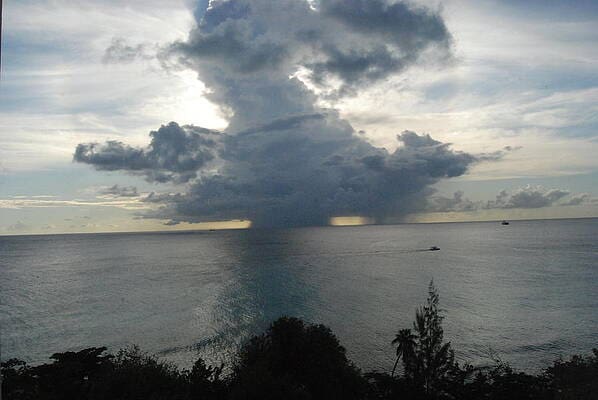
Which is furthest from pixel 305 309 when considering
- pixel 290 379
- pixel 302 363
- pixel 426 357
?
pixel 290 379

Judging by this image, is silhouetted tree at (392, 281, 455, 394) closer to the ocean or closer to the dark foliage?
the dark foliage

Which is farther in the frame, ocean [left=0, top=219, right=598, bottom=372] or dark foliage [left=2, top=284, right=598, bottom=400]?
ocean [left=0, top=219, right=598, bottom=372]

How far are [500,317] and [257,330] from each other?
5798 cm

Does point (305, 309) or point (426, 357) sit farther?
point (305, 309)

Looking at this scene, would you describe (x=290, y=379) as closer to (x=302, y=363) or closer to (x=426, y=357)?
(x=302, y=363)

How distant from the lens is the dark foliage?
44.5 m

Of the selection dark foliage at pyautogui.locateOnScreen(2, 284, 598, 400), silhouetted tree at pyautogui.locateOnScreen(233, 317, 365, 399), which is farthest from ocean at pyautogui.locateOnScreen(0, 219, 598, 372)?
silhouetted tree at pyautogui.locateOnScreen(233, 317, 365, 399)

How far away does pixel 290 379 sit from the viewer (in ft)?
158

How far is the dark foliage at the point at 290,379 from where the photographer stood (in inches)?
1752

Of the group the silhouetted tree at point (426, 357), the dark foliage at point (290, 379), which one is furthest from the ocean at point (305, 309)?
the dark foliage at point (290, 379)

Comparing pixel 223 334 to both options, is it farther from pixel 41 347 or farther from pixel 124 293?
pixel 124 293

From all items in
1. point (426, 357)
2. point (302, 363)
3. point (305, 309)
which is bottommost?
point (305, 309)

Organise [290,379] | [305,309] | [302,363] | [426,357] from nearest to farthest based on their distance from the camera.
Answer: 1. [290,379]
2. [302,363]
3. [426,357]
4. [305,309]

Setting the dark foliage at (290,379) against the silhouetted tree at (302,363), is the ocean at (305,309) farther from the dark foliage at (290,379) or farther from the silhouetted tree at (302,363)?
the silhouetted tree at (302,363)
